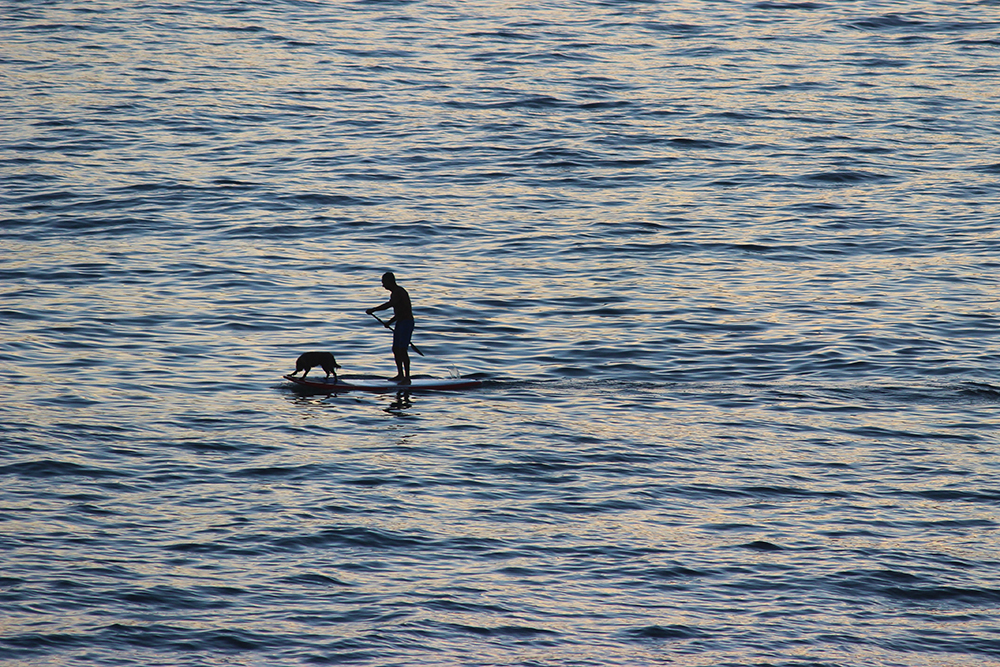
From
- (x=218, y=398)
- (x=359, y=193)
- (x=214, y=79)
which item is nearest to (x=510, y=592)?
(x=218, y=398)

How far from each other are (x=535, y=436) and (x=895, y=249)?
14.9m

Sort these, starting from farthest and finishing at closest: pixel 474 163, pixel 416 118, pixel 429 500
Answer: pixel 416 118 → pixel 474 163 → pixel 429 500

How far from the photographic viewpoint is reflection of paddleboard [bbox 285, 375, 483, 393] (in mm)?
22594

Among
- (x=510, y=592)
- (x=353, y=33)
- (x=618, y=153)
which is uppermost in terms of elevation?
(x=353, y=33)

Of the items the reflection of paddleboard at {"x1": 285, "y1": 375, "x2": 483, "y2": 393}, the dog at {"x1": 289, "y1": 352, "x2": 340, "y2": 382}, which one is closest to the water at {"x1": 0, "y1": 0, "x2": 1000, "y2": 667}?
the reflection of paddleboard at {"x1": 285, "y1": 375, "x2": 483, "y2": 393}

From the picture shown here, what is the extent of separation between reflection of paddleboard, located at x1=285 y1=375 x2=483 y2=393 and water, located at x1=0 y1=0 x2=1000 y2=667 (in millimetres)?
285

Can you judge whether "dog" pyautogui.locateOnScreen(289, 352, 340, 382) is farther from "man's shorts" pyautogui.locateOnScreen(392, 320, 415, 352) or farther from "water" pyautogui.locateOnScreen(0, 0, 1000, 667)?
"man's shorts" pyautogui.locateOnScreen(392, 320, 415, 352)

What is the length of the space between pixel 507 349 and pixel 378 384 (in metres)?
3.58

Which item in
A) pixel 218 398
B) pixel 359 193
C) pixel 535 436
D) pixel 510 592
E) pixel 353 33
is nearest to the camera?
pixel 510 592

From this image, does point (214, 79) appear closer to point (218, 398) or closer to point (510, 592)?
point (218, 398)

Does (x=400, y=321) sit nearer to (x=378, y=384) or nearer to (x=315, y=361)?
(x=378, y=384)

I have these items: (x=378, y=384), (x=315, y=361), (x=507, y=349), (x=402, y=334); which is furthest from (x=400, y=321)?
(x=507, y=349)

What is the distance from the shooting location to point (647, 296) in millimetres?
28844

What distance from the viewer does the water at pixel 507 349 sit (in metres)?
15.4
